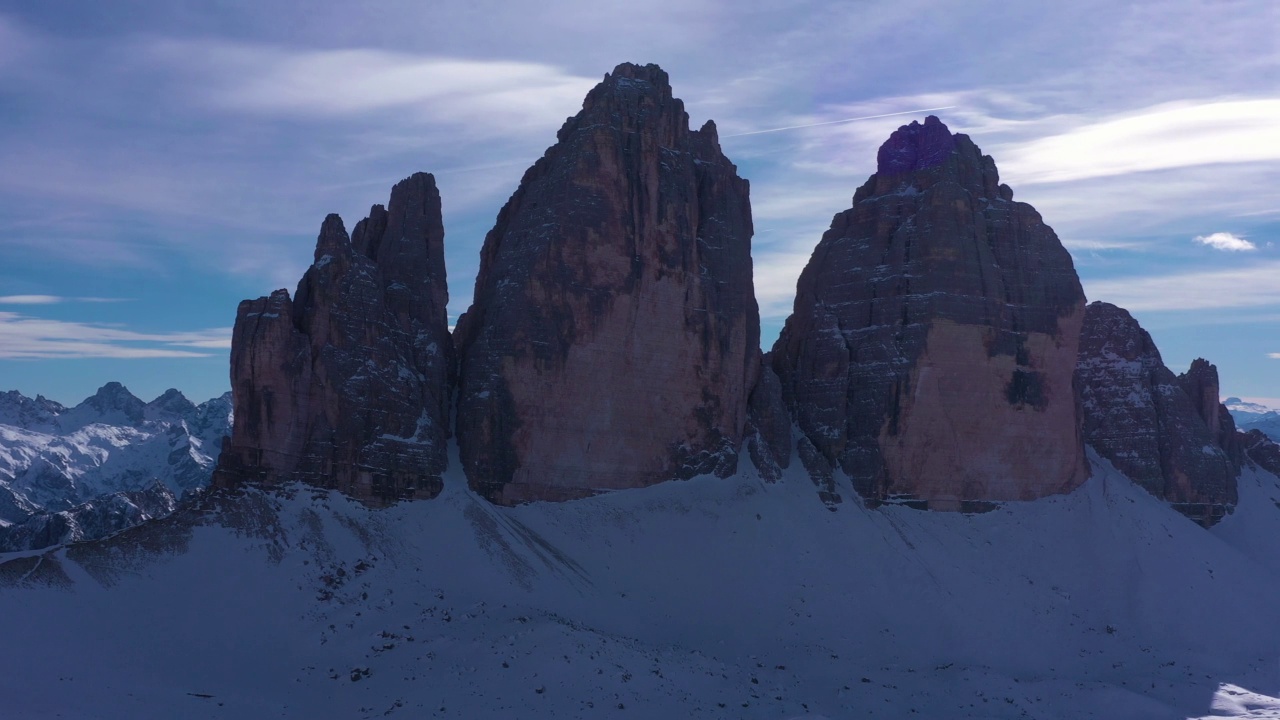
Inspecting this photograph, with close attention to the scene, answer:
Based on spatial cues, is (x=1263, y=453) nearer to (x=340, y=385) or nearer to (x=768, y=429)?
(x=768, y=429)

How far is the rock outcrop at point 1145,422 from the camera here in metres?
93.2

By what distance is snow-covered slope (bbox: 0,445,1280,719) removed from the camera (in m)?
49.8

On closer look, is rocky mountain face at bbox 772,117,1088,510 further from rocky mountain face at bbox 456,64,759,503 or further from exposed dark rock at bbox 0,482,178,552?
exposed dark rock at bbox 0,482,178,552

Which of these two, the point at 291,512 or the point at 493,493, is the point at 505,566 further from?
the point at 291,512

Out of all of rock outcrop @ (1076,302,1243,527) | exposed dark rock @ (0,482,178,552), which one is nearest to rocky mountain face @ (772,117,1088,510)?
rock outcrop @ (1076,302,1243,527)

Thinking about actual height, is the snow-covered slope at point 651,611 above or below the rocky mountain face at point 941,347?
below

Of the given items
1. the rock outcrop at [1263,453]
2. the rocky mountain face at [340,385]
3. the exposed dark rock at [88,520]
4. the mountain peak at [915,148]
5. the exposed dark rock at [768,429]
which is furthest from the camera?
the exposed dark rock at [88,520]

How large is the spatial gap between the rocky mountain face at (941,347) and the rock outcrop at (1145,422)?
28.1 ft

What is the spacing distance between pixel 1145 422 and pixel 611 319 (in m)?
47.4

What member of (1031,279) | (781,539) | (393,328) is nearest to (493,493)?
(393,328)

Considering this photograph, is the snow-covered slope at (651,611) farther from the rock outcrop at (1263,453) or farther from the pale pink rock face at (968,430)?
the rock outcrop at (1263,453)

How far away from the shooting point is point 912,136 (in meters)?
91.6

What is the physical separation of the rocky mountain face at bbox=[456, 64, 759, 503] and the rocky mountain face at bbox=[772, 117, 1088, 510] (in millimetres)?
7671

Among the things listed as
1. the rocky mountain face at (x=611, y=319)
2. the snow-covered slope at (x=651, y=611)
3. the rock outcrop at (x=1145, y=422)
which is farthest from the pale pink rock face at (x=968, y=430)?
the rocky mountain face at (x=611, y=319)
